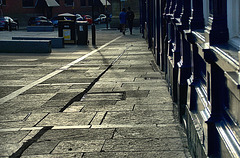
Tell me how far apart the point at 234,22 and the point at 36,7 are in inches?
2632

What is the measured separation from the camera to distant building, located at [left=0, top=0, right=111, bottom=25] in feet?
214

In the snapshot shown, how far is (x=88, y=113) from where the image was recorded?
790cm

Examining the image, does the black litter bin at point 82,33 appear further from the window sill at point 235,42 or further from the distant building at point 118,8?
the distant building at point 118,8

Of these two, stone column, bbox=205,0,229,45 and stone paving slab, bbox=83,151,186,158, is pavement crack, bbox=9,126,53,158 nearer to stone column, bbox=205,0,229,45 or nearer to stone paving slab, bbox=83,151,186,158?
stone paving slab, bbox=83,151,186,158

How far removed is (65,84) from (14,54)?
8.85 meters

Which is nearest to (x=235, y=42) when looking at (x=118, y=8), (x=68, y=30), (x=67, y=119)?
(x=67, y=119)

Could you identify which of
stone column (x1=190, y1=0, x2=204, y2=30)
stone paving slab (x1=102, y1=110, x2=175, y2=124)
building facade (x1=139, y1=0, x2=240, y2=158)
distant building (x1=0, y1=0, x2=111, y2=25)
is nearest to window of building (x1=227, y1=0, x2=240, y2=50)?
building facade (x1=139, y1=0, x2=240, y2=158)

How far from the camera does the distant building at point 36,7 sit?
6512 centimetres

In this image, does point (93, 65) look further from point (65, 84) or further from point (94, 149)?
point (94, 149)

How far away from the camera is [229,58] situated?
3176 millimetres

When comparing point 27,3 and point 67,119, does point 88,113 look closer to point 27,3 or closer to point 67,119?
point 67,119

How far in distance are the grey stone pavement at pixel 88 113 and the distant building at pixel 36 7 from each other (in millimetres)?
50082

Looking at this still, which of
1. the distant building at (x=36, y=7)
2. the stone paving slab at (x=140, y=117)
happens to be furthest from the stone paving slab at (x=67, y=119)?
the distant building at (x=36, y=7)

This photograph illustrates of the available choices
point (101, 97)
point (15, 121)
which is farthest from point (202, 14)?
point (101, 97)
